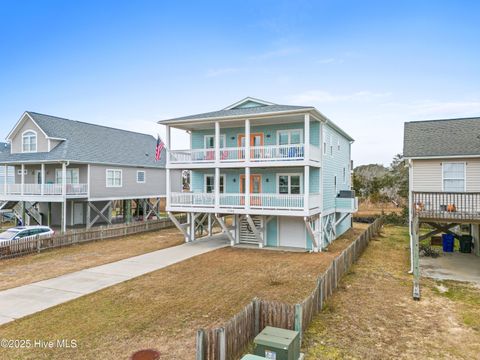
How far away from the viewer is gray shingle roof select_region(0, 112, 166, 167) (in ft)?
84.0

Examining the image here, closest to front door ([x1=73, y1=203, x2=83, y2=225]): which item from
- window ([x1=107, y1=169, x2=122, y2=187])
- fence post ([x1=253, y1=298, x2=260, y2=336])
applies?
window ([x1=107, y1=169, x2=122, y2=187])

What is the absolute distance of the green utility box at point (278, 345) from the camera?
604 cm

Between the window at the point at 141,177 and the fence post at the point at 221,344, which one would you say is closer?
the fence post at the point at 221,344

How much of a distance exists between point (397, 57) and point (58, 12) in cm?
2321

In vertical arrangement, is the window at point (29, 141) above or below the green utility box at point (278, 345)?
above

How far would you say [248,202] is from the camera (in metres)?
18.4

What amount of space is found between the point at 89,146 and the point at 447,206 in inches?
1058

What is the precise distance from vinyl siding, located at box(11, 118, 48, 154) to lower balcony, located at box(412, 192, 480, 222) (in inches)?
1074

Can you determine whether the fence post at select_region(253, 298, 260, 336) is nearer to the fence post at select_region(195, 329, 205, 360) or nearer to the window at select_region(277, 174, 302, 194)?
the fence post at select_region(195, 329, 205, 360)

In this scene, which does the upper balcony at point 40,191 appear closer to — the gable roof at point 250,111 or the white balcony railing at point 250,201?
the white balcony railing at point 250,201

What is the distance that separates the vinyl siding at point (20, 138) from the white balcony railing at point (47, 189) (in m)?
3.21

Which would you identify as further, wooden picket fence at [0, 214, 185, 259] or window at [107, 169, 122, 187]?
window at [107, 169, 122, 187]

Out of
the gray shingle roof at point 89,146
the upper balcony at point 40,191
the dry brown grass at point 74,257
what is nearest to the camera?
the dry brown grass at point 74,257

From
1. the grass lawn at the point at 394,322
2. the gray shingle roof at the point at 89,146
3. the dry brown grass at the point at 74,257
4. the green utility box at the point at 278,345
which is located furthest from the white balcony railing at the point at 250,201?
the green utility box at the point at 278,345
